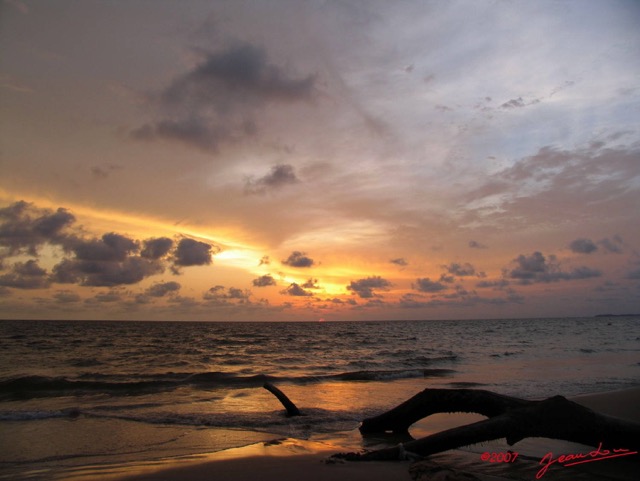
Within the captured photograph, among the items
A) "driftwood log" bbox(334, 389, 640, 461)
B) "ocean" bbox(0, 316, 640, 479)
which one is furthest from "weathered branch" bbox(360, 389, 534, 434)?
"ocean" bbox(0, 316, 640, 479)

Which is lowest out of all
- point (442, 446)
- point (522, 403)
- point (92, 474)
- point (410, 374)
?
point (410, 374)

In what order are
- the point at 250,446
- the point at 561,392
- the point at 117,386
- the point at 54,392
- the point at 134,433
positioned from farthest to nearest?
the point at 117,386 → the point at 54,392 → the point at 561,392 → the point at 134,433 → the point at 250,446

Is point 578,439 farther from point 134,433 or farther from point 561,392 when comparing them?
point 561,392

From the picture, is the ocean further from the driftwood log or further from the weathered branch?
the driftwood log

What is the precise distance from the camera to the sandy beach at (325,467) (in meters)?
6.42

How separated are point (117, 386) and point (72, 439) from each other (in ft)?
34.3

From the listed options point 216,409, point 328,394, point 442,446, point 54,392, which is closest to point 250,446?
point 442,446

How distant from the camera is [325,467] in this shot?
6.95 m

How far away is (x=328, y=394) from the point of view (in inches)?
695

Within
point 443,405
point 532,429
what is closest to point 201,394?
point 443,405

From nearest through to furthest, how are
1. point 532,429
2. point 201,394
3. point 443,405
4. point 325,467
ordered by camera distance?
point 532,429, point 325,467, point 443,405, point 201,394

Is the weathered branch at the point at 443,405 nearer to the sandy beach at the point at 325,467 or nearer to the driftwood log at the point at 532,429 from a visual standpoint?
the driftwood log at the point at 532,429

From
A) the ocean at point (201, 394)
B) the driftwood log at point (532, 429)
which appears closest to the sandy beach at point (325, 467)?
the driftwood log at point (532, 429)

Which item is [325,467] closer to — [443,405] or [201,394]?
[443,405]
